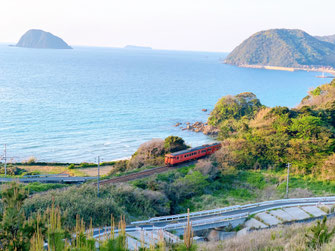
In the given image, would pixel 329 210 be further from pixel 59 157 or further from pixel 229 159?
pixel 59 157

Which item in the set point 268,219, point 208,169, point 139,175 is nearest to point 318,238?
point 268,219

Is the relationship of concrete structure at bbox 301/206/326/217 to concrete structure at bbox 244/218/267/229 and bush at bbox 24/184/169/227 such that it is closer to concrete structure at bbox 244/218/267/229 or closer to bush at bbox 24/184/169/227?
concrete structure at bbox 244/218/267/229

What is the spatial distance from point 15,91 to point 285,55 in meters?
159

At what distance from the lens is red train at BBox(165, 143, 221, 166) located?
2997 cm

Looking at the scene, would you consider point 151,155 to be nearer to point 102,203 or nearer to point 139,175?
point 139,175

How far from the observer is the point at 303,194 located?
78.8 ft

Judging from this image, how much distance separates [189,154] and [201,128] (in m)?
23.3

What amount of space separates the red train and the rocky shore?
17818 mm

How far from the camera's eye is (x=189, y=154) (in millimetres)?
31234

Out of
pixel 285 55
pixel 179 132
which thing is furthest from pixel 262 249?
pixel 285 55

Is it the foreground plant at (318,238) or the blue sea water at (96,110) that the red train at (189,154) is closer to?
the blue sea water at (96,110)

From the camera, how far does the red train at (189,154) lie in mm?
29970

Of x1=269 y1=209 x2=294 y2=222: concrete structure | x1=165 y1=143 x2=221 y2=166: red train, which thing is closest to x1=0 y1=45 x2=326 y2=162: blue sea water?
x1=165 y1=143 x2=221 y2=166: red train

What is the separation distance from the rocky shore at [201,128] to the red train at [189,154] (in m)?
17.8
